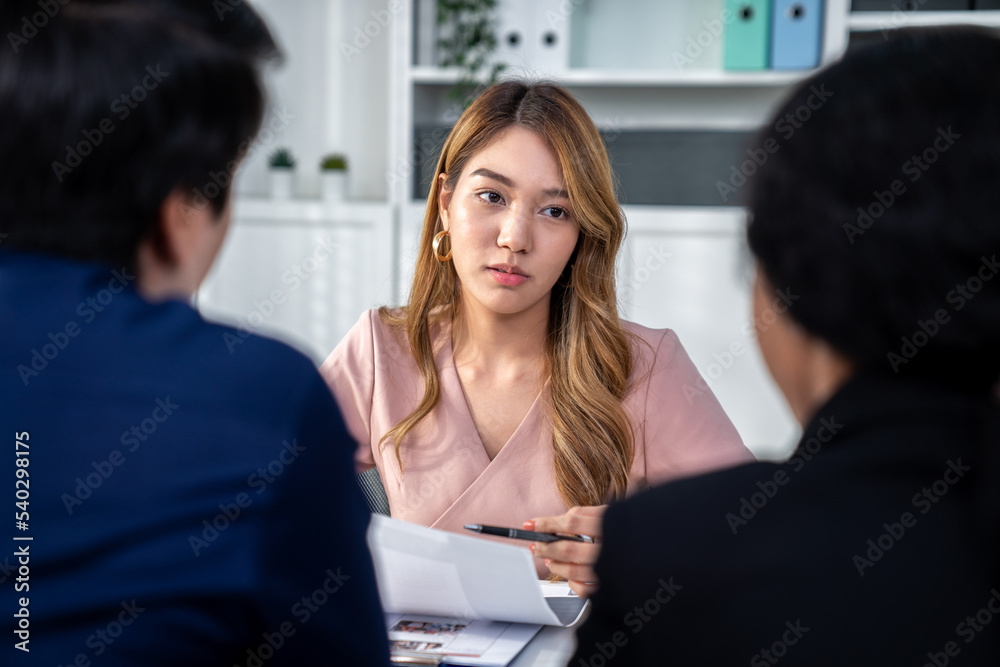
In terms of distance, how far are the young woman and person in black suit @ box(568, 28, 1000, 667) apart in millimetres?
862

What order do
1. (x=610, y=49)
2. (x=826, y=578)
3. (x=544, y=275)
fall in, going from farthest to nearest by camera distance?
(x=610, y=49), (x=544, y=275), (x=826, y=578)

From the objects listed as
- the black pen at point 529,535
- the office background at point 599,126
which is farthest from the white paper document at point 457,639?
the office background at point 599,126

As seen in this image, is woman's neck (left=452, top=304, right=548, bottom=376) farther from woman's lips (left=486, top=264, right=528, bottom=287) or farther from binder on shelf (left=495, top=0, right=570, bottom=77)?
binder on shelf (left=495, top=0, right=570, bottom=77)

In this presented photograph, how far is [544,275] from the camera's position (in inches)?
65.4

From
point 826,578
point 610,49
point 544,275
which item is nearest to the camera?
point 826,578

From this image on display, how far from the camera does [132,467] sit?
652 millimetres

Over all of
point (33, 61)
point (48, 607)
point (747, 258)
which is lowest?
point (48, 607)

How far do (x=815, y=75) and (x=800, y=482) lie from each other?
288mm

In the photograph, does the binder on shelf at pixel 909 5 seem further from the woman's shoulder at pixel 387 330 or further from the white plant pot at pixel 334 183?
the woman's shoulder at pixel 387 330

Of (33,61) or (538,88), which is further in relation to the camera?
(538,88)

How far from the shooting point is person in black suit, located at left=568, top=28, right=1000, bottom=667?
0.62 meters

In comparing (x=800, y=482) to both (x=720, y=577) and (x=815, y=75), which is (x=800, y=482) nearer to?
(x=720, y=577)

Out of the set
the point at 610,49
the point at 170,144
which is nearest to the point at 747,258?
the point at 170,144

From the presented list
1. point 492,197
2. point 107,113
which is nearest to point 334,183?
point 492,197
